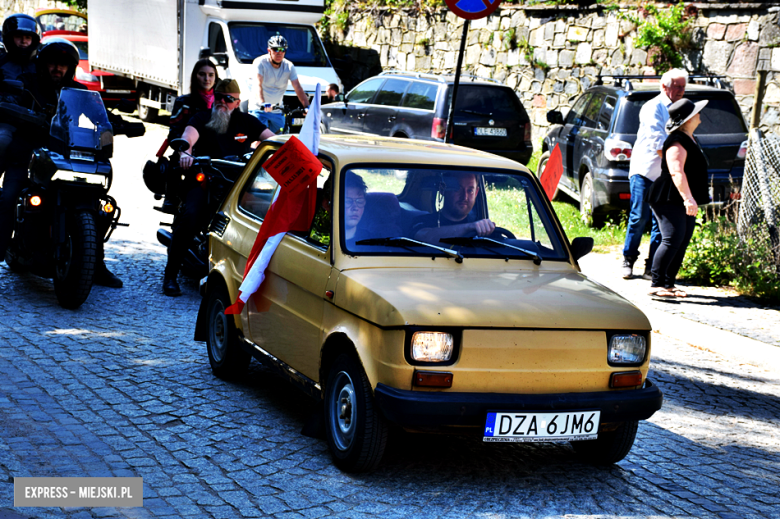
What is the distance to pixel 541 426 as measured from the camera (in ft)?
14.7

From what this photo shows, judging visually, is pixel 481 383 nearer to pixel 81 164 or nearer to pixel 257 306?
pixel 257 306

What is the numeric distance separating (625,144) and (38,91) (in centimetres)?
741

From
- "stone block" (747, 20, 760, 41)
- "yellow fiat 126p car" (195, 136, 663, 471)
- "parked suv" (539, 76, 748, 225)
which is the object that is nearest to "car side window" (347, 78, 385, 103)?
"parked suv" (539, 76, 748, 225)

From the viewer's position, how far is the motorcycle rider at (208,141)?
8539mm

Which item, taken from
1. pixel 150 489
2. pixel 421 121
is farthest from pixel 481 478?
pixel 421 121

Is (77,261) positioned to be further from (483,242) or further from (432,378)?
(432,378)

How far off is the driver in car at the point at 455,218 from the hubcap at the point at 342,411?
0.97m

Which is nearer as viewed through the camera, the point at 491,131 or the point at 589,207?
the point at 589,207

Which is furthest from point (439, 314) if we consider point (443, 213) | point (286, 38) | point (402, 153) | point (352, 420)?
point (286, 38)

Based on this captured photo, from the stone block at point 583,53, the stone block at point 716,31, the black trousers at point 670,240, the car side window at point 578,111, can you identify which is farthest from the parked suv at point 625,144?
the stone block at point 583,53

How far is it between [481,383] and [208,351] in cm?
265

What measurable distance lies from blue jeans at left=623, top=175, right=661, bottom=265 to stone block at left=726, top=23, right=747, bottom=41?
26.4 ft

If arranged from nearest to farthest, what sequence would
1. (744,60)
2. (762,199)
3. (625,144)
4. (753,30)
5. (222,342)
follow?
(222,342)
(762,199)
(625,144)
(753,30)
(744,60)

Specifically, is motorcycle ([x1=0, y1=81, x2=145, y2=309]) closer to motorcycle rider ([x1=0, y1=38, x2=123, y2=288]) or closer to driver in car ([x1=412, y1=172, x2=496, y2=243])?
motorcycle rider ([x1=0, y1=38, x2=123, y2=288])
